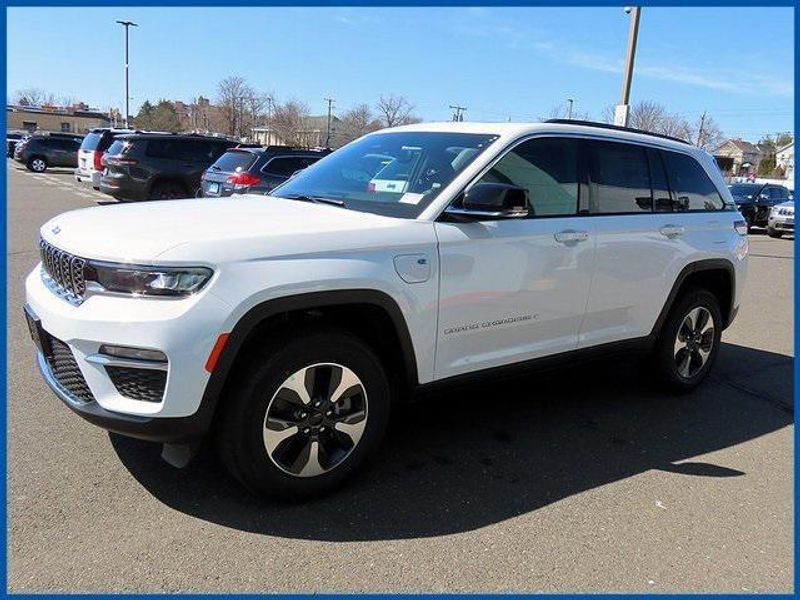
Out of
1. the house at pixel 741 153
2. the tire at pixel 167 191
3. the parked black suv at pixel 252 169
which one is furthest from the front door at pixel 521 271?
the house at pixel 741 153

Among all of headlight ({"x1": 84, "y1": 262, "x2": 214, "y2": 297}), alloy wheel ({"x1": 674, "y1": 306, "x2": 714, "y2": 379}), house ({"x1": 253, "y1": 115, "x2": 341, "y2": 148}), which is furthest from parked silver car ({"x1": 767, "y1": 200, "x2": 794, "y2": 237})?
house ({"x1": 253, "y1": 115, "x2": 341, "y2": 148})

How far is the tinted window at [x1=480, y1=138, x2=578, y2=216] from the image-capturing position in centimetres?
386

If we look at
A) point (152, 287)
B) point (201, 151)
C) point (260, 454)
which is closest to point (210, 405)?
point (260, 454)

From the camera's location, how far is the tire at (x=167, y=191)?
1558 centimetres

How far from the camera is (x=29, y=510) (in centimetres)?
307

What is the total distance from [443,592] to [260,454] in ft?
3.32

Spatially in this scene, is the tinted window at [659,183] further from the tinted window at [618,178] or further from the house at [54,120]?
the house at [54,120]

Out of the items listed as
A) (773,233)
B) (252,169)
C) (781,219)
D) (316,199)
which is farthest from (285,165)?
(773,233)

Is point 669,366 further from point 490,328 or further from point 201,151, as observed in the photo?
point 201,151

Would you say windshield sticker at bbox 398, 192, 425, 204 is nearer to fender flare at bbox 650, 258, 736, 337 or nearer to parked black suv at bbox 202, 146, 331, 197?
fender flare at bbox 650, 258, 736, 337

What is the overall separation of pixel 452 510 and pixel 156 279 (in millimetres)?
1760

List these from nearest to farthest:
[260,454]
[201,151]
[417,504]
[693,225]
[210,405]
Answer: [210,405]
[260,454]
[417,504]
[693,225]
[201,151]

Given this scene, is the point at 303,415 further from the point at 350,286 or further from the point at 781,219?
the point at 781,219

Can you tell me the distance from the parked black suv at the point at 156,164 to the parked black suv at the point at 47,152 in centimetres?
1920
